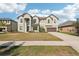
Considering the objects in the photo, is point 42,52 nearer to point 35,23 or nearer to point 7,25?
point 7,25

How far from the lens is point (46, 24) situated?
42781mm

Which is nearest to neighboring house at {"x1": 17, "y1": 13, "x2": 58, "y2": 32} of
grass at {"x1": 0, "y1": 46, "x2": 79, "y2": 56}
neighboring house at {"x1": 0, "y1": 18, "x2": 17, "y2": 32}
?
neighboring house at {"x1": 0, "y1": 18, "x2": 17, "y2": 32}

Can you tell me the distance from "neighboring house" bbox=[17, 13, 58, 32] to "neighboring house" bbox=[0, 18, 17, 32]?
2.09m

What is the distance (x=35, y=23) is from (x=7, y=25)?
21.9ft

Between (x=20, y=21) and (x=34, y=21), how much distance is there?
342 centimetres

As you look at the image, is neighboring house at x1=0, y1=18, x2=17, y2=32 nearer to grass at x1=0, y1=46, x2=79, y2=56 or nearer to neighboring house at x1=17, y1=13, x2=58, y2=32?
neighboring house at x1=17, y1=13, x2=58, y2=32

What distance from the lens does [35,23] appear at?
42500 mm

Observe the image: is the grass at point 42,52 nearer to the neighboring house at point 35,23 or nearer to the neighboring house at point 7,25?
the neighboring house at point 35,23

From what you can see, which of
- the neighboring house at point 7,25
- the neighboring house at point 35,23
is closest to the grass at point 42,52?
the neighboring house at point 35,23

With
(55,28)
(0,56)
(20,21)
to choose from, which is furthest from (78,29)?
(0,56)

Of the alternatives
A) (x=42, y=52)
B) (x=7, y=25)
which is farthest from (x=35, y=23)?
(x=42, y=52)

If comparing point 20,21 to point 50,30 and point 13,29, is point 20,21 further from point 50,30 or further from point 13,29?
point 50,30

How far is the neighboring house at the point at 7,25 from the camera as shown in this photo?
40812 mm

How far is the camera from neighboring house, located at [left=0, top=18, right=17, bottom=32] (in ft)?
134
